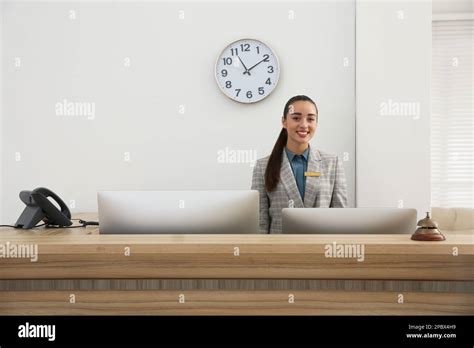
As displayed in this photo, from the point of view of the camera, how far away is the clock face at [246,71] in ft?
12.7

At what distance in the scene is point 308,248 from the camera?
1.31 meters

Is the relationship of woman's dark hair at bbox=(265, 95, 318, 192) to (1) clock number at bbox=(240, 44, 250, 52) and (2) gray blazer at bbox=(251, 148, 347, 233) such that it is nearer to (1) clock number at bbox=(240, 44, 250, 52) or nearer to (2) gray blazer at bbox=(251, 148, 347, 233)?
(2) gray blazer at bbox=(251, 148, 347, 233)

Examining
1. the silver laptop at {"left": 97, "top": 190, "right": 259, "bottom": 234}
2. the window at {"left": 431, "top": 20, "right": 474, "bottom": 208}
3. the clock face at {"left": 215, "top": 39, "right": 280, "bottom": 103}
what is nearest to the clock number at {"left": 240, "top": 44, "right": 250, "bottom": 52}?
the clock face at {"left": 215, "top": 39, "right": 280, "bottom": 103}

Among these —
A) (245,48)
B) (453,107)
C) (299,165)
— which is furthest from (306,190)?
(453,107)

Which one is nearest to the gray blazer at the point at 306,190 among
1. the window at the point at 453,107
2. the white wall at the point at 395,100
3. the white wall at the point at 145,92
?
the white wall at the point at 395,100

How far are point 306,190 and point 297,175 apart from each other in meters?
0.12

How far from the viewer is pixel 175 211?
5.21 feet

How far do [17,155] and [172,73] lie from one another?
4.83ft

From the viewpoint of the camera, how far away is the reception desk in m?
1.30

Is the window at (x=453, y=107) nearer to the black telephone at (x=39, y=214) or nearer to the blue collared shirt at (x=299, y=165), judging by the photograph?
the blue collared shirt at (x=299, y=165)

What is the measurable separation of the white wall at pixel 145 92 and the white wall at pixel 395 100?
0.27 m

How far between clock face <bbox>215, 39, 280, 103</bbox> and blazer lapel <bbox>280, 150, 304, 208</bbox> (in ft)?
3.84

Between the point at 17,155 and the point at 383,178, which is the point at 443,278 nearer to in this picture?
the point at 383,178
